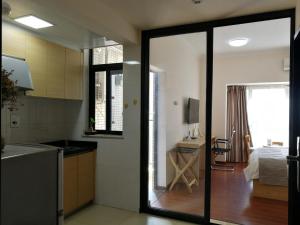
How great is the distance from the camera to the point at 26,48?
2752 millimetres

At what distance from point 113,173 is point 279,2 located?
277cm

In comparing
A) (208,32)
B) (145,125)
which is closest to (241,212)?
(145,125)

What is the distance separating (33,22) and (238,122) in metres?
5.40

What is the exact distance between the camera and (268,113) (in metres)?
6.25

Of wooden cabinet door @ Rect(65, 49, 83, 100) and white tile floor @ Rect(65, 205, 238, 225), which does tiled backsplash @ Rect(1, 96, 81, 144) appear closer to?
wooden cabinet door @ Rect(65, 49, 83, 100)

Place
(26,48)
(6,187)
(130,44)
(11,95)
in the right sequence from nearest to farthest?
(6,187)
(11,95)
(26,48)
(130,44)

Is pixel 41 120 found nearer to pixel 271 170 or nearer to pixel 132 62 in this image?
pixel 132 62

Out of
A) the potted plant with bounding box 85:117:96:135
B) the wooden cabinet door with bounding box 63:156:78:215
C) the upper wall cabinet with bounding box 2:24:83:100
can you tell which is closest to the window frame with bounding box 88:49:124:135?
the potted plant with bounding box 85:117:96:135

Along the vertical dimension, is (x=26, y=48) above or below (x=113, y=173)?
above

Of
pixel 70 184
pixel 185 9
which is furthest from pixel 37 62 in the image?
pixel 185 9

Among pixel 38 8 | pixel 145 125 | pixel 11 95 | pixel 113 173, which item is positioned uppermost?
pixel 38 8

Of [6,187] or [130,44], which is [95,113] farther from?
[6,187]

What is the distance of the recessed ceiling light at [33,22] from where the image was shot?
95.3 inches

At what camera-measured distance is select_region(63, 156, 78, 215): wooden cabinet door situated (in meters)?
2.93
